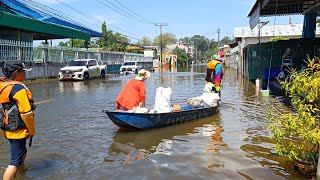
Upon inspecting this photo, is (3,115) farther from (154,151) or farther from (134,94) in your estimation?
(134,94)

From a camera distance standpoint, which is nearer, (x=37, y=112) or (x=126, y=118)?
(x=126, y=118)

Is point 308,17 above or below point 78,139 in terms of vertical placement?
above

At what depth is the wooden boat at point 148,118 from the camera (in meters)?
8.05

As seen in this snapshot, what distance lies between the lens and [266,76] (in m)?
21.4

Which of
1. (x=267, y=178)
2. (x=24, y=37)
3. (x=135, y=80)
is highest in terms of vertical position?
(x=24, y=37)

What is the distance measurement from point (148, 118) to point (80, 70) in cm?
1976

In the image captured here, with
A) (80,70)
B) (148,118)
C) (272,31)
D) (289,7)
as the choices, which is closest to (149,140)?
(148,118)

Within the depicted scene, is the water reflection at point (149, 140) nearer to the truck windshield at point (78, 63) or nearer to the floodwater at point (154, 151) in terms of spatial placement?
the floodwater at point (154, 151)

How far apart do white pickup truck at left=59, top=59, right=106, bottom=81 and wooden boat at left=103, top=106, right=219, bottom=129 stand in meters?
18.5

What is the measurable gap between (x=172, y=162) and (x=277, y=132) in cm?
195

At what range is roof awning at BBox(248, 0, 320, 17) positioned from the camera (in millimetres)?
15816

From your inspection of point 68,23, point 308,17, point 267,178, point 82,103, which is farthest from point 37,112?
point 68,23

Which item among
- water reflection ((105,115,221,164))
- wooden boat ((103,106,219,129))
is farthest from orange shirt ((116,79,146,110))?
water reflection ((105,115,221,164))

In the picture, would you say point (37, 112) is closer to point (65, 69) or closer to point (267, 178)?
point (267, 178)
